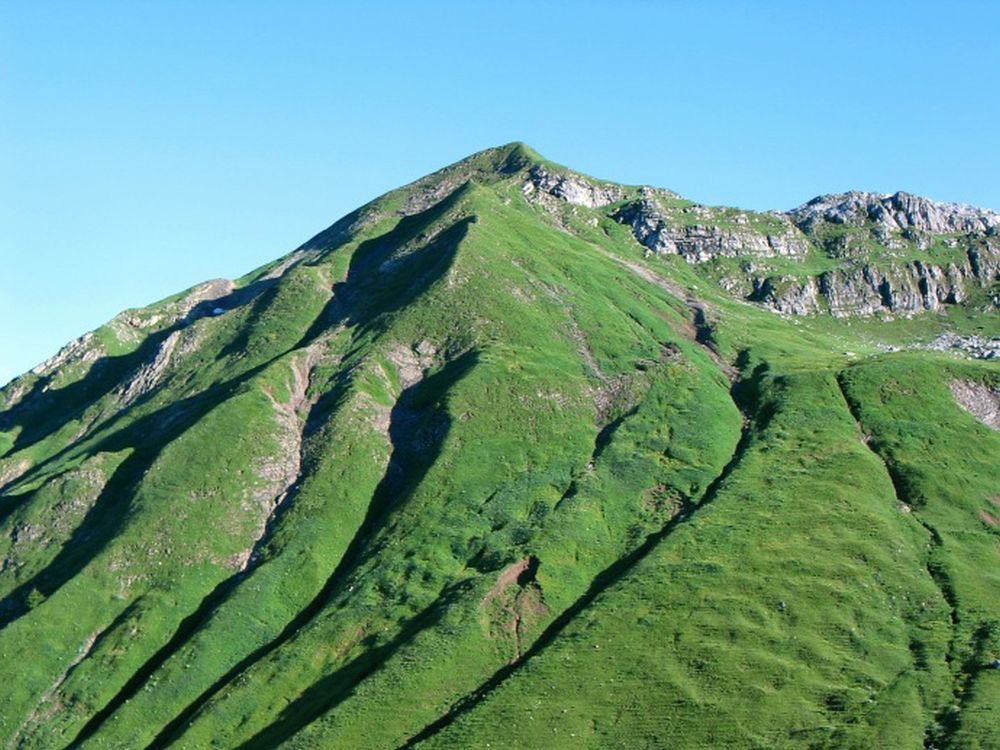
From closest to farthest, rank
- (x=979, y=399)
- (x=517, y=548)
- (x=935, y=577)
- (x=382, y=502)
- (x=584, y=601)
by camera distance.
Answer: (x=935, y=577)
(x=584, y=601)
(x=517, y=548)
(x=382, y=502)
(x=979, y=399)

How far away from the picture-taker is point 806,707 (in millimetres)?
93375

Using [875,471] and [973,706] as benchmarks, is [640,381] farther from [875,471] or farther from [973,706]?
[973,706]

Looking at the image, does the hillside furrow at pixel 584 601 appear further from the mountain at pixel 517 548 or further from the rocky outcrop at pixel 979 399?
the rocky outcrop at pixel 979 399

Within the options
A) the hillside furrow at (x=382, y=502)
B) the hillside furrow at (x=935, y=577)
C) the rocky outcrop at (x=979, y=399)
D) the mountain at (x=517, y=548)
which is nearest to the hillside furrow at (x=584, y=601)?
the mountain at (x=517, y=548)

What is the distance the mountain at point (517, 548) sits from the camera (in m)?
99.3

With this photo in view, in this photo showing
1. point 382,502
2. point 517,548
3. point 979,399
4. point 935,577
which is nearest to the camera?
point 935,577

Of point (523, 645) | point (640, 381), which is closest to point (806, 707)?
point (523, 645)

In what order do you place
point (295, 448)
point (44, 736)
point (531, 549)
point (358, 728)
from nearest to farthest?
point (358, 728), point (44, 736), point (531, 549), point (295, 448)

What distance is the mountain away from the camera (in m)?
99.3

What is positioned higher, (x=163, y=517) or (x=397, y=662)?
(x=163, y=517)

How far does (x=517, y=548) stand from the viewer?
128 m

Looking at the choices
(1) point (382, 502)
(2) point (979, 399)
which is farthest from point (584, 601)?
(2) point (979, 399)

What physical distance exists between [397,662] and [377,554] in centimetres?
2628

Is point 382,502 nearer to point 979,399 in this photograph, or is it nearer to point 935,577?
point 935,577
